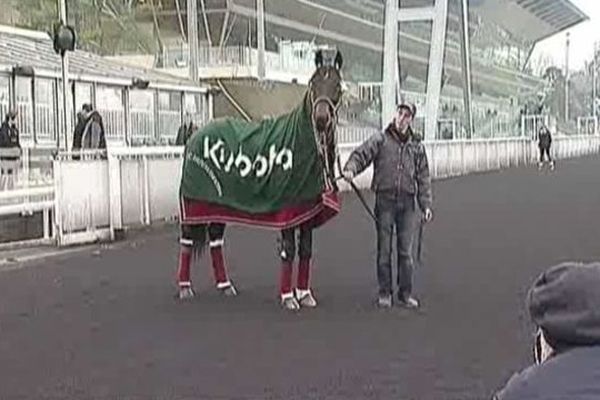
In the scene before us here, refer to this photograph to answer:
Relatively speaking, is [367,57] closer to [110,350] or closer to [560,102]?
[560,102]

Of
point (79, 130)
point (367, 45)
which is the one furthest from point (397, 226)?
point (367, 45)

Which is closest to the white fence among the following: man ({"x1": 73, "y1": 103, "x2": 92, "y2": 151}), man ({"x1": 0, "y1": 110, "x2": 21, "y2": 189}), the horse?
man ({"x1": 0, "y1": 110, "x2": 21, "y2": 189})

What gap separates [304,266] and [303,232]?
1.01ft

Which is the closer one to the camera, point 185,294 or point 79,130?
point 185,294

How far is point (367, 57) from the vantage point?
245 feet

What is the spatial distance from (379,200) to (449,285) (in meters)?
2.05

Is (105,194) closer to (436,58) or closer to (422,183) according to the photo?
(422,183)

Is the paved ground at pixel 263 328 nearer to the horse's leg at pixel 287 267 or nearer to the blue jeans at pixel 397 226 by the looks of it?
the horse's leg at pixel 287 267

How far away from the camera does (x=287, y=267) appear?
10852mm

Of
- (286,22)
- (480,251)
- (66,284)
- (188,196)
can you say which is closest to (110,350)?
(188,196)

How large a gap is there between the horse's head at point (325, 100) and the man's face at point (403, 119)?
565mm

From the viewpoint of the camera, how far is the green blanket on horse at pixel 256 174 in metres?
10.8

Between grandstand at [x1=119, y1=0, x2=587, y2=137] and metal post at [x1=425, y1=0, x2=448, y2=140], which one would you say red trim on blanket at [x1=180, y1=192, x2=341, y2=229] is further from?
grandstand at [x1=119, y1=0, x2=587, y2=137]

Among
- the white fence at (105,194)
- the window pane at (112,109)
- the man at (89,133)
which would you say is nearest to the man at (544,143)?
the window pane at (112,109)
